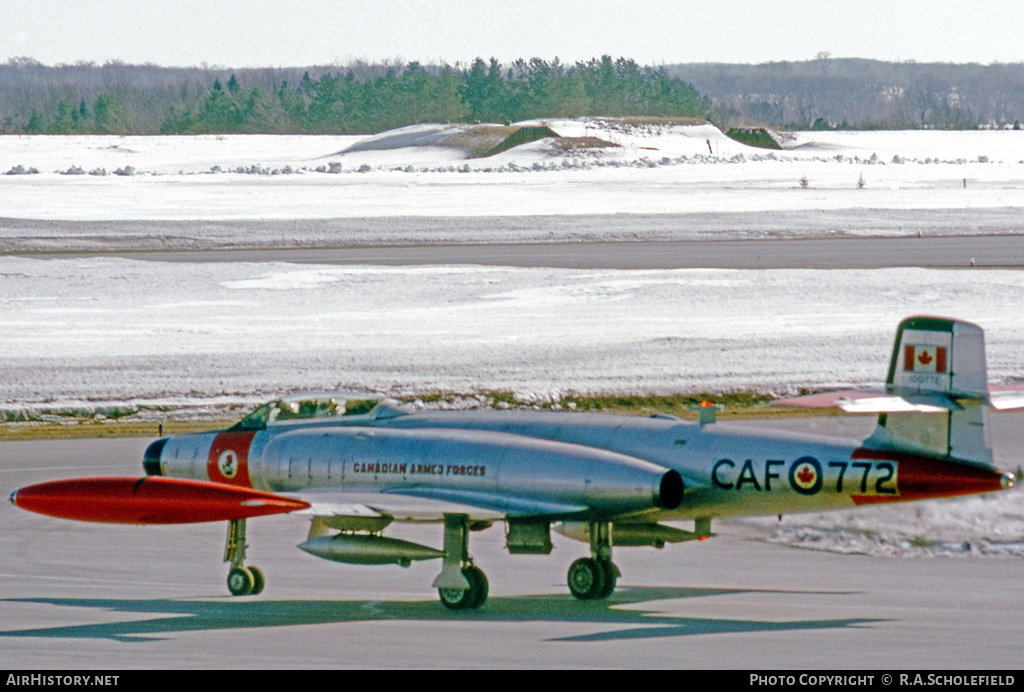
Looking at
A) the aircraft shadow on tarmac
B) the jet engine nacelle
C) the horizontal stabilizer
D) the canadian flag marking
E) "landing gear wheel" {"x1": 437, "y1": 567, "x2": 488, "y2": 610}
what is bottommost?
the aircraft shadow on tarmac

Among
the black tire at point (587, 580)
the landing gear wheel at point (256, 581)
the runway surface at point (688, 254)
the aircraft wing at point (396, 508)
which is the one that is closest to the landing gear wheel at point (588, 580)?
the black tire at point (587, 580)

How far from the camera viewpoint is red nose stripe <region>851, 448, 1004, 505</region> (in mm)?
14305

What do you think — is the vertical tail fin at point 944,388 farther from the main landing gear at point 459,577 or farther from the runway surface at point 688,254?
the runway surface at point 688,254

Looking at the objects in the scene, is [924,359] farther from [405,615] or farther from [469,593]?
[405,615]

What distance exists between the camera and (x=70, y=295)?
4481 centimetres

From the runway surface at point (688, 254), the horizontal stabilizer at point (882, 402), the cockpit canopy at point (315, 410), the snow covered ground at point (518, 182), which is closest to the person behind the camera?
the horizontal stabilizer at point (882, 402)

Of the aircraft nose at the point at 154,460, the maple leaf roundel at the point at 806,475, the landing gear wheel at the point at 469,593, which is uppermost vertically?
the maple leaf roundel at the point at 806,475

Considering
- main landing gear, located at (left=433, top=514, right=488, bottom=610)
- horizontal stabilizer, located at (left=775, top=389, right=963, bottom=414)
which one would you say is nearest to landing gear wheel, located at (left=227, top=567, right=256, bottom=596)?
main landing gear, located at (left=433, top=514, right=488, bottom=610)

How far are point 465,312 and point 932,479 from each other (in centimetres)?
2872

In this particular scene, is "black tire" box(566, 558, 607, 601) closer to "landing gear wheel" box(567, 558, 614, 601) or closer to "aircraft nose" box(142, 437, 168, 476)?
"landing gear wheel" box(567, 558, 614, 601)

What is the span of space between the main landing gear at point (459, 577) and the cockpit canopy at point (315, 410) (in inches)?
92.1

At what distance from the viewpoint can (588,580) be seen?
15.9m

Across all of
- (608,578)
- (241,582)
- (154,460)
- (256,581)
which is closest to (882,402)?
(608,578)

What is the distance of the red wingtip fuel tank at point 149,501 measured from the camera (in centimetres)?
1448
